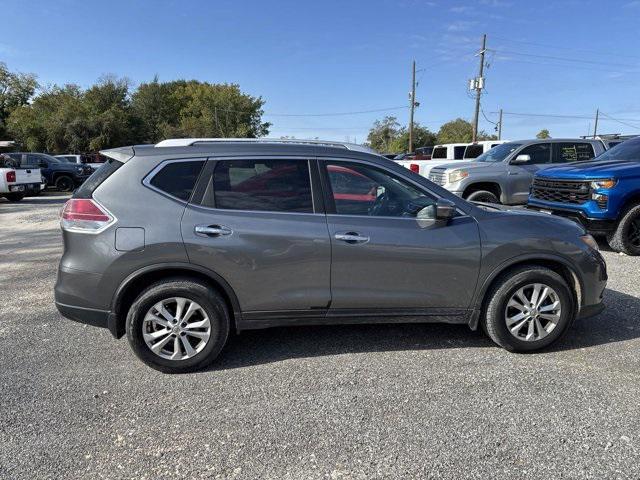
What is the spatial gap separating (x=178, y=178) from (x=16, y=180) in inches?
621

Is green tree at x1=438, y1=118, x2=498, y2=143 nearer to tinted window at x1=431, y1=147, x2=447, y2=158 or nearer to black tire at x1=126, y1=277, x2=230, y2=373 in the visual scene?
tinted window at x1=431, y1=147, x2=447, y2=158

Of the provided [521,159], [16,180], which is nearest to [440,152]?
[521,159]

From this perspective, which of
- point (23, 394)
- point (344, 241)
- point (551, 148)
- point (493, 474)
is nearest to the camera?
point (493, 474)

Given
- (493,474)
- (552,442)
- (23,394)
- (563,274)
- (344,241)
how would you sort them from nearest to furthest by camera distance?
1. (493,474)
2. (552,442)
3. (23,394)
4. (344,241)
5. (563,274)

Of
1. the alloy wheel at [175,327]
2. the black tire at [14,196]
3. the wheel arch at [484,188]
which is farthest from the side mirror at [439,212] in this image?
the black tire at [14,196]

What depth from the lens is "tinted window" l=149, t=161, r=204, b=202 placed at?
11.3 ft

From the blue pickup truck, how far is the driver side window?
4.65m

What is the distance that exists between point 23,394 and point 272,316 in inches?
72.3

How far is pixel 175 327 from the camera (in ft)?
11.3

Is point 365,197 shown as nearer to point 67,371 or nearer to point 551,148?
point 67,371

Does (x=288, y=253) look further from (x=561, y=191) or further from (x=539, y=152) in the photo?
(x=539, y=152)

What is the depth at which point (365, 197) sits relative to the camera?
3.66 meters

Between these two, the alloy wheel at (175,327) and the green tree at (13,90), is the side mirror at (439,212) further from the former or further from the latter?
the green tree at (13,90)

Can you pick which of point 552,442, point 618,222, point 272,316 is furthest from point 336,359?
point 618,222
